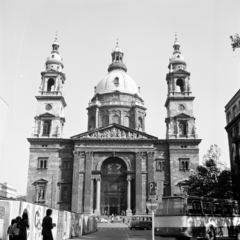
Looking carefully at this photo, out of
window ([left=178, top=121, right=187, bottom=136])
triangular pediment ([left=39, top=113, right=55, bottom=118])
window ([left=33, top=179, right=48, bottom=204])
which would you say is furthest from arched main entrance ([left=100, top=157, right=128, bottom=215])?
triangular pediment ([left=39, top=113, right=55, bottom=118])

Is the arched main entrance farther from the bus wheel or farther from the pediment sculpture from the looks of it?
the bus wheel

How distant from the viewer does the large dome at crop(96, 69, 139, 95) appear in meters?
75.4

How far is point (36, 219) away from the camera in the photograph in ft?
56.6

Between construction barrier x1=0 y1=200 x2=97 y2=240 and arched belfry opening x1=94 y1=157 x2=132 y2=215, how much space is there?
102 ft

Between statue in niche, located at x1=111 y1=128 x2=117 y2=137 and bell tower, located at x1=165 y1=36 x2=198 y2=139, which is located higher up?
bell tower, located at x1=165 y1=36 x2=198 y2=139

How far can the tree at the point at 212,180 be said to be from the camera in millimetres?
33688

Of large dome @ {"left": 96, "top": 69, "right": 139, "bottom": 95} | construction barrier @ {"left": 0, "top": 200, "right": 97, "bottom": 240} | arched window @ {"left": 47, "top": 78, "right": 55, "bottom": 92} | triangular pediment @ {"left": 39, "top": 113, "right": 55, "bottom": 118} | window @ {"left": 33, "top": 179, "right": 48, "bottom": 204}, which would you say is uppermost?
large dome @ {"left": 96, "top": 69, "right": 139, "bottom": 95}

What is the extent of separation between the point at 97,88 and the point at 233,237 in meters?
58.2

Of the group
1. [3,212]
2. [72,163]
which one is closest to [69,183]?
[72,163]

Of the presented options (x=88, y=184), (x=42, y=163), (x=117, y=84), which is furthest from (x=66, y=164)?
(x=117, y=84)

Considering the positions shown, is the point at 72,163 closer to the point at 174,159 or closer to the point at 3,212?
the point at 174,159

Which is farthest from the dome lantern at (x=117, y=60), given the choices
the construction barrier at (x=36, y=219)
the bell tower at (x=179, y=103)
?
the construction barrier at (x=36, y=219)

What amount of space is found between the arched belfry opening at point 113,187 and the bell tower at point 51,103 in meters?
10.8

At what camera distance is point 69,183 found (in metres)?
56.9
